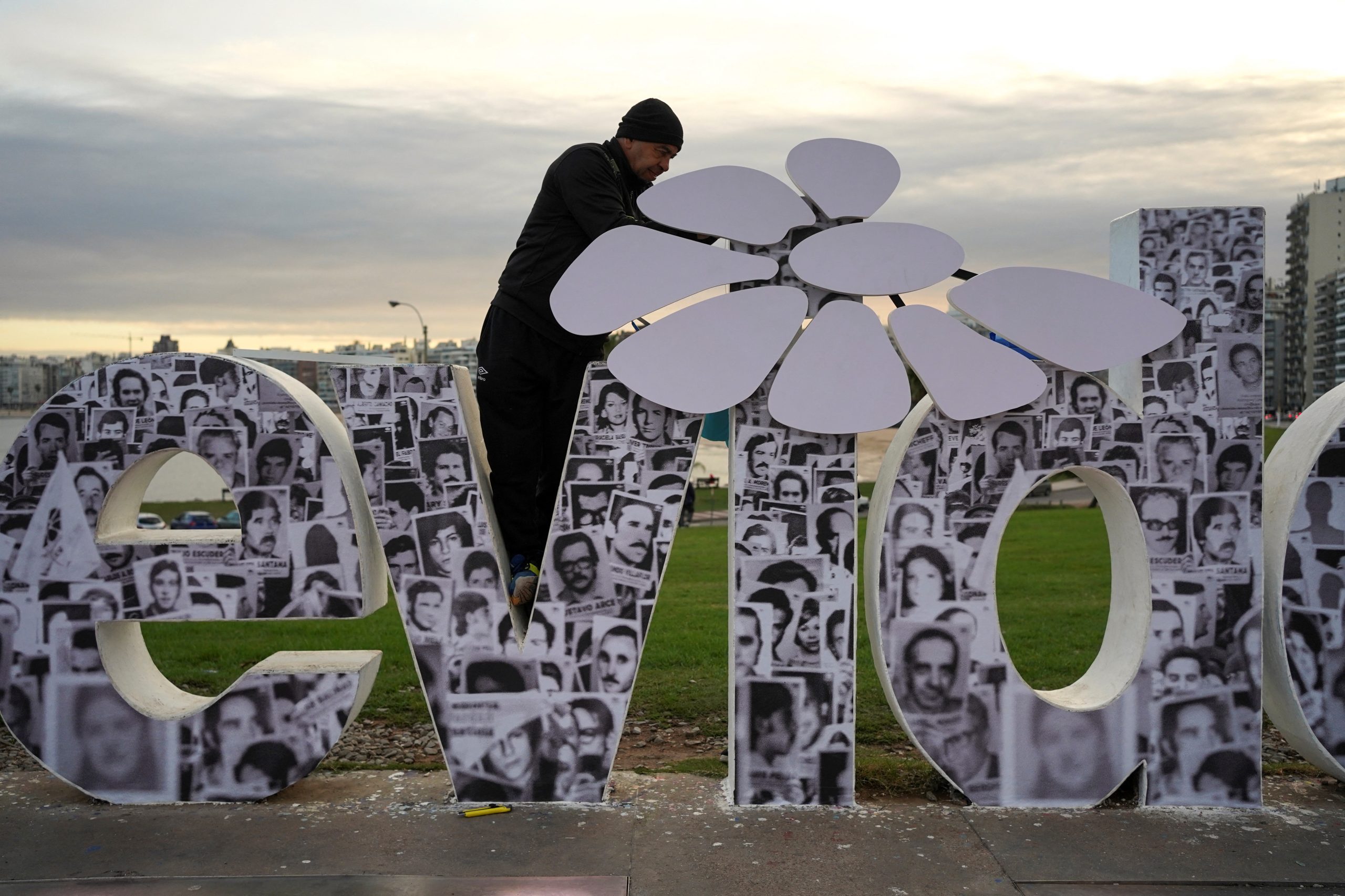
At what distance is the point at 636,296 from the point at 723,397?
504 mm

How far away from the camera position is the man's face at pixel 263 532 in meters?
3.94

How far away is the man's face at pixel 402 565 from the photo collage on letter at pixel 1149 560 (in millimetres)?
1809

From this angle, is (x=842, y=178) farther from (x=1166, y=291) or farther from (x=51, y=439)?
(x=51, y=439)

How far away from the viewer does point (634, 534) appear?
3904mm

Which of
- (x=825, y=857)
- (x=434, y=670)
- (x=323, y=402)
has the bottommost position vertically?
(x=825, y=857)

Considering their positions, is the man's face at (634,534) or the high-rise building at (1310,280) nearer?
the man's face at (634,534)

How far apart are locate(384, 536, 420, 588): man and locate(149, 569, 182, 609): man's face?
828 millimetres

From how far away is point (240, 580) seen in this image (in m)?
3.94

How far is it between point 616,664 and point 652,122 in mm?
2168

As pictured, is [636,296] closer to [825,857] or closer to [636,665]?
[636,665]

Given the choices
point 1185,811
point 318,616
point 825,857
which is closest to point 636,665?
point 825,857

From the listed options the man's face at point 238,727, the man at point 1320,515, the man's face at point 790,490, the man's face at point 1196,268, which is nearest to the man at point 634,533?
the man's face at point 790,490

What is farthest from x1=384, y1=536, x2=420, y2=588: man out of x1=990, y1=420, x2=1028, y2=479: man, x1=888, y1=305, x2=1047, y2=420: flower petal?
x1=990, y1=420, x2=1028, y2=479: man

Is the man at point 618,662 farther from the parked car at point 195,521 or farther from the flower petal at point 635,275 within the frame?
the parked car at point 195,521
